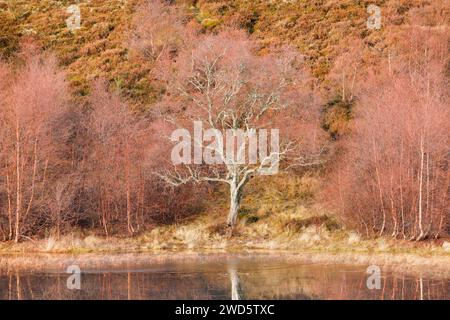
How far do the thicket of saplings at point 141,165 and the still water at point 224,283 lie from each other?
303 inches

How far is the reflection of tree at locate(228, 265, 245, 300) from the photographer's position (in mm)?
18850

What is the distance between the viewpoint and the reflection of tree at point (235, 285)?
61.8ft

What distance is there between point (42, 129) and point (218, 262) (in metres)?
12.7

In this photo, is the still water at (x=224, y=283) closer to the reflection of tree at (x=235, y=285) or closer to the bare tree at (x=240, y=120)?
the reflection of tree at (x=235, y=285)

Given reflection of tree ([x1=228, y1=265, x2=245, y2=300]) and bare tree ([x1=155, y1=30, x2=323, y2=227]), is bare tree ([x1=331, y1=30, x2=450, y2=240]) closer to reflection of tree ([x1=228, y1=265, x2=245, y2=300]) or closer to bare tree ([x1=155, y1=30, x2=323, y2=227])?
bare tree ([x1=155, y1=30, x2=323, y2=227])

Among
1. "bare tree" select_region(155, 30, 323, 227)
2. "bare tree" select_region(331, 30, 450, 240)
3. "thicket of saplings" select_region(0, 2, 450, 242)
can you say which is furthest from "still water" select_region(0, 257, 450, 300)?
"bare tree" select_region(155, 30, 323, 227)

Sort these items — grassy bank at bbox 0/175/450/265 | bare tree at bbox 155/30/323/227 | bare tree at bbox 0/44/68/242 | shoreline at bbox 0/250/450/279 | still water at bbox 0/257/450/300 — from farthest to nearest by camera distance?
bare tree at bbox 155/30/323/227
bare tree at bbox 0/44/68/242
grassy bank at bbox 0/175/450/265
shoreline at bbox 0/250/450/279
still water at bbox 0/257/450/300

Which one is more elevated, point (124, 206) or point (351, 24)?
point (351, 24)

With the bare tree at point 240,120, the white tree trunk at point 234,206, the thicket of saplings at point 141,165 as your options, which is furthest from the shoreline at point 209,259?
the bare tree at point 240,120

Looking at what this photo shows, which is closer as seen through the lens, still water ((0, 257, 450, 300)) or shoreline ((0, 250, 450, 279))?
still water ((0, 257, 450, 300))

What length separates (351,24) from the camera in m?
60.5

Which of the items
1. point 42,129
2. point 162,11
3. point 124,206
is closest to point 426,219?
point 124,206

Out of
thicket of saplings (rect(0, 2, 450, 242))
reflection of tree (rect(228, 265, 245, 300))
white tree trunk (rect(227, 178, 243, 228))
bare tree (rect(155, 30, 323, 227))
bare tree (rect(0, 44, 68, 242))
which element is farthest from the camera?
bare tree (rect(155, 30, 323, 227))
